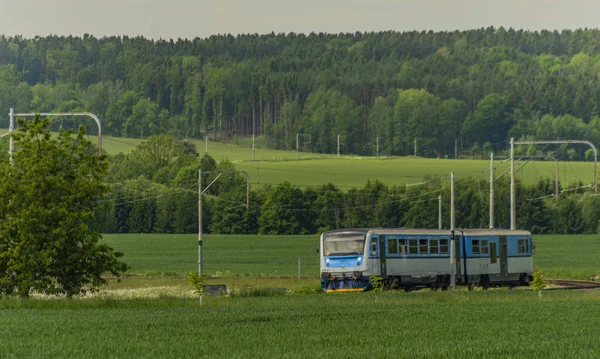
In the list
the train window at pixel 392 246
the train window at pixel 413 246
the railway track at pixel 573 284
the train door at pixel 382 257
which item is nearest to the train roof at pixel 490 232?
the railway track at pixel 573 284

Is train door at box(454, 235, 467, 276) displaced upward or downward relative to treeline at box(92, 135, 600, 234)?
downward

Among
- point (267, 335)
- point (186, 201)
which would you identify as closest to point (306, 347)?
point (267, 335)

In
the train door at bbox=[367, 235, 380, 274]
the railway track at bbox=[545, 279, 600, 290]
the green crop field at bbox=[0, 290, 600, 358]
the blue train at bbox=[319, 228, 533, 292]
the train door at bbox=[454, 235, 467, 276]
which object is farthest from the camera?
the railway track at bbox=[545, 279, 600, 290]

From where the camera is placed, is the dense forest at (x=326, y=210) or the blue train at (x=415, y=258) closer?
the blue train at (x=415, y=258)

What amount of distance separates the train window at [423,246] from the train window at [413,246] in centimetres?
23

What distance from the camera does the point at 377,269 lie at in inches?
2069

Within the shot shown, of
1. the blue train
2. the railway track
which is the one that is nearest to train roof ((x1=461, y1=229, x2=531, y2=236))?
the blue train

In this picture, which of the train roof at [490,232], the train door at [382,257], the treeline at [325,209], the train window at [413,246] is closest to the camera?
the train door at [382,257]

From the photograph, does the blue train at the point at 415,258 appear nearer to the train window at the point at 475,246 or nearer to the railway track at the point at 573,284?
the train window at the point at 475,246

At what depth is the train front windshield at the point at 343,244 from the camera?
52688mm

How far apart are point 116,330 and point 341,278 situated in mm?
26980

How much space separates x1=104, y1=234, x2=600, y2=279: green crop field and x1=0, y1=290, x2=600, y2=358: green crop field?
42308mm

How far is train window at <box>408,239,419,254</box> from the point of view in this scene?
5469 centimetres

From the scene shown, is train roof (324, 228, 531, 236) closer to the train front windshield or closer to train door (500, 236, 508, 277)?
the train front windshield
